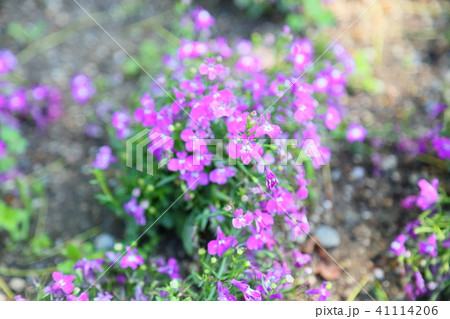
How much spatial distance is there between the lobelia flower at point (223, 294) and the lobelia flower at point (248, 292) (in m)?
0.04

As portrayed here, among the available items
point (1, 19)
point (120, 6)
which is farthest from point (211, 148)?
point (1, 19)

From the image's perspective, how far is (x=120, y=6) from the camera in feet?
10.4

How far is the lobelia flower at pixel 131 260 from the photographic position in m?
1.86

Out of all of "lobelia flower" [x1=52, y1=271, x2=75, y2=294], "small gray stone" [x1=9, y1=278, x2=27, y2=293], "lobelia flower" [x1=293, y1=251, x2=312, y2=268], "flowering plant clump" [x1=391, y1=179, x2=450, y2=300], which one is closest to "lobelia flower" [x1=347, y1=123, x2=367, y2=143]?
"flowering plant clump" [x1=391, y1=179, x2=450, y2=300]

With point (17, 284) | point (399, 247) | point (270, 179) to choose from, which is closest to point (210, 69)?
point (270, 179)

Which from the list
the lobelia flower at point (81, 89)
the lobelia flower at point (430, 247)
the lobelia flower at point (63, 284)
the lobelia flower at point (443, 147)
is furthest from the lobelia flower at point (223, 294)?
the lobelia flower at point (81, 89)

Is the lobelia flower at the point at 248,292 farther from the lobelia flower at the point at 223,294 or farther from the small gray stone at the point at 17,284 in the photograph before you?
the small gray stone at the point at 17,284

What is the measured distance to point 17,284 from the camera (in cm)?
215

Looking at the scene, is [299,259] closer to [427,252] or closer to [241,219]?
[241,219]

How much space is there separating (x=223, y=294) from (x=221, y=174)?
406mm

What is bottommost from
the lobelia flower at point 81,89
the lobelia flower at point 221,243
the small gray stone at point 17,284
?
the small gray stone at point 17,284

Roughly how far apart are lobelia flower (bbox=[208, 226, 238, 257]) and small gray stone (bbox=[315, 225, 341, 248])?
2.11 feet

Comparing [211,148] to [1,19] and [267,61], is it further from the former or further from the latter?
[1,19]
